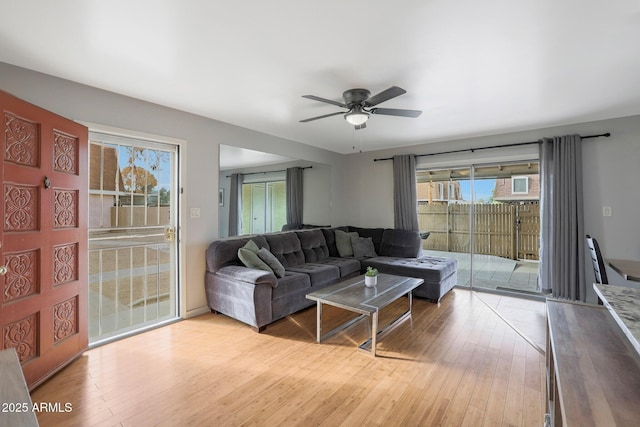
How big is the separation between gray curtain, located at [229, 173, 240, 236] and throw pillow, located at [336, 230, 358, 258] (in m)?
1.87

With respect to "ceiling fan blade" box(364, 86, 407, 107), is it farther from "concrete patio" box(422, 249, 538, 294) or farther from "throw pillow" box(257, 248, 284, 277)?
"concrete patio" box(422, 249, 538, 294)

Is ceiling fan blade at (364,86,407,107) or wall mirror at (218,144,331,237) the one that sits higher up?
ceiling fan blade at (364,86,407,107)

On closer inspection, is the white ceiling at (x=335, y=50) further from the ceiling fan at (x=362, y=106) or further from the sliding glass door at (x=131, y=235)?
the sliding glass door at (x=131, y=235)

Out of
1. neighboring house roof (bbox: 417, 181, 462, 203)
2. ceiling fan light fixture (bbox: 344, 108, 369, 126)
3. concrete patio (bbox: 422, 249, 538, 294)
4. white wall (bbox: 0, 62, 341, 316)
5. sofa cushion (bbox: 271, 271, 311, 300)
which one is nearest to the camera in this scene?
white wall (bbox: 0, 62, 341, 316)

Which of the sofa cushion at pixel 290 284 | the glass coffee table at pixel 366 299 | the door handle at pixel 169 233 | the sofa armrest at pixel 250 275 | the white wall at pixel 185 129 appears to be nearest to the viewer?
the white wall at pixel 185 129

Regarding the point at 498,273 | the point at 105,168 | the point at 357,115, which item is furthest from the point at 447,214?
the point at 105,168

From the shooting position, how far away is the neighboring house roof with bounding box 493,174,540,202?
441 cm

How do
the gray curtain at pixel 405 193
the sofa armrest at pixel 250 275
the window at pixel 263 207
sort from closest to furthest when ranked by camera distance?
the sofa armrest at pixel 250 275 → the window at pixel 263 207 → the gray curtain at pixel 405 193

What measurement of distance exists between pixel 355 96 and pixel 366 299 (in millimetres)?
1951

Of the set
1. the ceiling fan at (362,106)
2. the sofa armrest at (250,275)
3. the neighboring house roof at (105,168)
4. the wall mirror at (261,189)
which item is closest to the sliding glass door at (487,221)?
the wall mirror at (261,189)

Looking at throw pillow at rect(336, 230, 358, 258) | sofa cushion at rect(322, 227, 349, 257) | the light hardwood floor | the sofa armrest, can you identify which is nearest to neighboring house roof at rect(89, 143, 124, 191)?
the sofa armrest

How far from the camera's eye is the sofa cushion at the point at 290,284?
3.25 meters

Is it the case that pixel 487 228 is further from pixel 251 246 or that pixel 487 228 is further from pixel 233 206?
pixel 233 206

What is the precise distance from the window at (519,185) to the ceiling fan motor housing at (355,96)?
324cm
